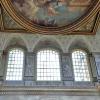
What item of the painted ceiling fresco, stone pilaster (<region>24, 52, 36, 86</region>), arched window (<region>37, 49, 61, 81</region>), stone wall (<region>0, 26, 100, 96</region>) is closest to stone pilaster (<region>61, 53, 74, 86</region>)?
stone wall (<region>0, 26, 100, 96</region>)

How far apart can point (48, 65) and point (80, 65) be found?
2.26 metres

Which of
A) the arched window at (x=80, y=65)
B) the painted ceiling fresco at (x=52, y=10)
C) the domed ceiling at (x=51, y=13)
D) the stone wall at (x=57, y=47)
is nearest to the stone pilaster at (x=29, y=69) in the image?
the stone wall at (x=57, y=47)

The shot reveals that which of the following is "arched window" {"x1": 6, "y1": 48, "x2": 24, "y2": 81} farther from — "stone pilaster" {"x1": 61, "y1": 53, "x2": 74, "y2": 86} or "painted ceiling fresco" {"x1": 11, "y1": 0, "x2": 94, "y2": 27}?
"stone pilaster" {"x1": 61, "y1": 53, "x2": 74, "y2": 86}

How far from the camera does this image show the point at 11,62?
52.3ft

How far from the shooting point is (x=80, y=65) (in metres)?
16.1

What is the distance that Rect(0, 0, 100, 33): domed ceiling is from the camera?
50.6 ft

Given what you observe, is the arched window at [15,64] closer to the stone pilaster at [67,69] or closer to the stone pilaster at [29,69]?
the stone pilaster at [29,69]

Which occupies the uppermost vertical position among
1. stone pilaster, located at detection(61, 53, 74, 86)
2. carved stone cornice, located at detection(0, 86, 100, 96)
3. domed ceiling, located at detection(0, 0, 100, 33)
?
domed ceiling, located at detection(0, 0, 100, 33)

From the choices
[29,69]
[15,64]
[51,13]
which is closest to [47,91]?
[29,69]

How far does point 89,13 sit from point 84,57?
321 cm

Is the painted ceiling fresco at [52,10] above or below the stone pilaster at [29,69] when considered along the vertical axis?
above

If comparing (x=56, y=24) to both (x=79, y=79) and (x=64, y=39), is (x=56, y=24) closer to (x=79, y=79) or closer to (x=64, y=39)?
(x=64, y=39)

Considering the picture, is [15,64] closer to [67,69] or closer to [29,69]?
[29,69]

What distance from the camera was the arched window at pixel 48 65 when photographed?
15.2 meters
